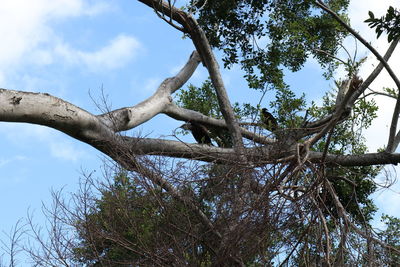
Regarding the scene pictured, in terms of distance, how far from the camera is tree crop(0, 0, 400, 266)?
5.48 meters

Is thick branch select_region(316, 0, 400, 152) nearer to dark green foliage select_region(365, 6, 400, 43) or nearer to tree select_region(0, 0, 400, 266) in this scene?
tree select_region(0, 0, 400, 266)

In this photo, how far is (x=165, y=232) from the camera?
6.58 metres

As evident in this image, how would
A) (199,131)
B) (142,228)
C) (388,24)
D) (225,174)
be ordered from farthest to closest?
(199,131), (142,228), (225,174), (388,24)

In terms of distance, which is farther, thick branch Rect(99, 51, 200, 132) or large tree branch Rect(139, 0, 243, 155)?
large tree branch Rect(139, 0, 243, 155)

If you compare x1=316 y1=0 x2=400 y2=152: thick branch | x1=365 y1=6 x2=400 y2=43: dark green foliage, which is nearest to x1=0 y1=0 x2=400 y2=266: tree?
x1=316 y1=0 x2=400 y2=152: thick branch

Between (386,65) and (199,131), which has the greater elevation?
(199,131)

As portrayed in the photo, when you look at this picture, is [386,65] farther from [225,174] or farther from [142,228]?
[142,228]

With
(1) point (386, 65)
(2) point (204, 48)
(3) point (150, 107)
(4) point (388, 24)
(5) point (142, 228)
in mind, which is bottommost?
(5) point (142, 228)

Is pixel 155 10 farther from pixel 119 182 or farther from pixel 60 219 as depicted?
pixel 60 219

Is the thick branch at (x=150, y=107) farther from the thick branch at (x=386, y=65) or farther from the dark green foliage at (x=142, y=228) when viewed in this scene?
the thick branch at (x=386, y=65)

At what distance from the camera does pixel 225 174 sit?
227 inches

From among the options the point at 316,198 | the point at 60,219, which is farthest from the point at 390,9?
the point at 60,219

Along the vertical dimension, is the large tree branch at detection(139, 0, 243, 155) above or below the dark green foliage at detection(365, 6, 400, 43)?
above

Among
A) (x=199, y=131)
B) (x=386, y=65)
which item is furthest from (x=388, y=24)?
(x=199, y=131)
